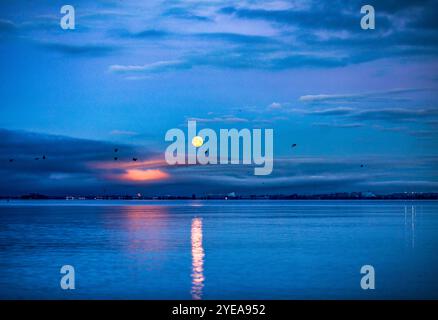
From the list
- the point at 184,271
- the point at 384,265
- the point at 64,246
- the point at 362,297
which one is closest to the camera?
the point at 362,297

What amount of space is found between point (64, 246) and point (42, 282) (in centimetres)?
1245

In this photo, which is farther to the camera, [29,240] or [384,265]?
[29,240]

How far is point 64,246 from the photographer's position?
36.7m

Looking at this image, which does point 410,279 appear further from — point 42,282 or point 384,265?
point 42,282
